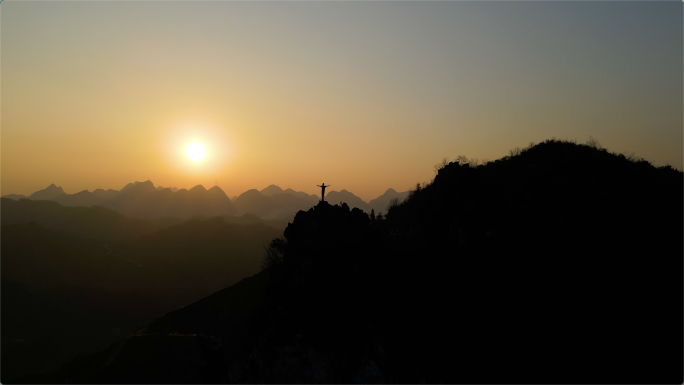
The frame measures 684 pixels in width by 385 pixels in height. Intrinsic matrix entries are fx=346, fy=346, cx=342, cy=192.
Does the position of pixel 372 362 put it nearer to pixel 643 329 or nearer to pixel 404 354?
pixel 404 354

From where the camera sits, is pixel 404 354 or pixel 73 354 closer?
pixel 404 354

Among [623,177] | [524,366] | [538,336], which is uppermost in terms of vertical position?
[623,177]

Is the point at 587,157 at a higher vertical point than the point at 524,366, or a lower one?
higher

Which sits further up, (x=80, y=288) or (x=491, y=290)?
(x=80, y=288)

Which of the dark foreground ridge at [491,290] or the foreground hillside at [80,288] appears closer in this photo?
the dark foreground ridge at [491,290]

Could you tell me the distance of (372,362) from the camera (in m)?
30.7

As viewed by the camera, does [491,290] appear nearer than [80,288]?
Yes

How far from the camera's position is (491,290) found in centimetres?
3394

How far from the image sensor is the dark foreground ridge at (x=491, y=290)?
28.9 meters

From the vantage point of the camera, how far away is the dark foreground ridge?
28906 mm

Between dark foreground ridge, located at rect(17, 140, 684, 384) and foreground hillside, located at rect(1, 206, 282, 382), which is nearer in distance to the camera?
dark foreground ridge, located at rect(17, 140, 684, 384)

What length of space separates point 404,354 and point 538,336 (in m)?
11.8

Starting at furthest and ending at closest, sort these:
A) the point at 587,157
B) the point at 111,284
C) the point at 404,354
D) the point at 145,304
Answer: the point at 111,284 → the point at 145,304 → the point at 587,157 → the point at 404,354

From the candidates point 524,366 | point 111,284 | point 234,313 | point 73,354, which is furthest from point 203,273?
point 524,366
